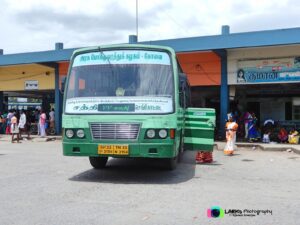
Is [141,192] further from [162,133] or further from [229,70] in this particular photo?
[229,70]

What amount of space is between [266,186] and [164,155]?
7.13 feet

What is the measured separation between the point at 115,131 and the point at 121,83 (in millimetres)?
1043

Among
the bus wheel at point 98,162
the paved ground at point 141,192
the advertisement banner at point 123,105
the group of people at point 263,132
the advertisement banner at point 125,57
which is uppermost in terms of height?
the advertisement banner at point 125,57

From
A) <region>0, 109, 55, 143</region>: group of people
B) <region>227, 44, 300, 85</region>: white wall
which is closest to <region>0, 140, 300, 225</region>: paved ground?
<region>227, 44, 300, 85</region>: white wall

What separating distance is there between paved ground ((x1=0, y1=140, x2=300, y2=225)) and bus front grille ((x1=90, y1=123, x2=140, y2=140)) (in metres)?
0.94

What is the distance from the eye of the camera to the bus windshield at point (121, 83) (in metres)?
8.16

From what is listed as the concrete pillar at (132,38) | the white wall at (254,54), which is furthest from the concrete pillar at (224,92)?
the concrete pillar at (132,38)

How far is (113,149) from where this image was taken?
802cm

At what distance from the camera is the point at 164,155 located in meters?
7.99

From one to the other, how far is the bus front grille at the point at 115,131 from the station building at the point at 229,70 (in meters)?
10.9

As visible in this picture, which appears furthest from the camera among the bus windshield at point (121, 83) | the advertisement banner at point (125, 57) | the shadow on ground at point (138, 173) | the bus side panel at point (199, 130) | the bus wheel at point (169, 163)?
the bus side panel at point (199, 130)

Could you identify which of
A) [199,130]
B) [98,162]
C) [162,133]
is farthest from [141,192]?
[199,130]

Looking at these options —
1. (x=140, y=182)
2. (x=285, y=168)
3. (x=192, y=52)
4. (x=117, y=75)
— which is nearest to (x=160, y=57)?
(x=117, y=75)

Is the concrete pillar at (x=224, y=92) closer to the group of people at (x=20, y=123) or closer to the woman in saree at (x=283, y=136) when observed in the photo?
the woman in saree at (x=283, y=136)
